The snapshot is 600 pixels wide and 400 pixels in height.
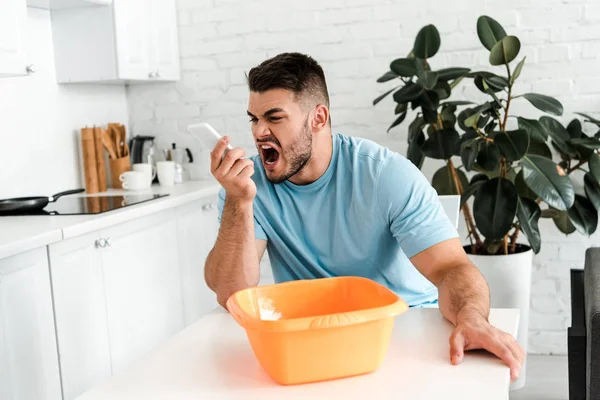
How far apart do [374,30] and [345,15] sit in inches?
6.7

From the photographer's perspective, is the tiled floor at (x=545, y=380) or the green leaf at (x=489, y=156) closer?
the green leaf at (x=489, y=156)

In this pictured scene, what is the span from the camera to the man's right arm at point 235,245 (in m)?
1.82

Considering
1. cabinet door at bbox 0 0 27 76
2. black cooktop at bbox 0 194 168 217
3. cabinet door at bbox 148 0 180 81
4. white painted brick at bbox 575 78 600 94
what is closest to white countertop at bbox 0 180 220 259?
black cooktop at bbox 0 194 168 217

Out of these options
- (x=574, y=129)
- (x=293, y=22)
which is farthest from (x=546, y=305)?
(x=293, y=22)

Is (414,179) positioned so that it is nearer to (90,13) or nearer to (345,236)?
(345,236)

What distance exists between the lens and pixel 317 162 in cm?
202

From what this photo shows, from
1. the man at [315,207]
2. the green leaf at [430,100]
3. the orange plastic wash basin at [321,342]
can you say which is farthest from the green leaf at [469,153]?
the orange plastic wash basin at [321,342]

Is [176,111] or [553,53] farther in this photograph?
[176,111]

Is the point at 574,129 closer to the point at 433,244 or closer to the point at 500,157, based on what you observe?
the point at 500,157

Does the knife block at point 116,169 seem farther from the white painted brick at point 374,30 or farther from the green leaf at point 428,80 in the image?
the green leaf at point 428,80

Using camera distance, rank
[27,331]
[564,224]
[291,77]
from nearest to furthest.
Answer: [291,77] < [27,331] < [564,224]

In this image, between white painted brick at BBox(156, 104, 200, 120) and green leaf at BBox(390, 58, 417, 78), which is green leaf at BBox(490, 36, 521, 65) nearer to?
Answer: green leaf at BBox(390, 58, 417, 78)

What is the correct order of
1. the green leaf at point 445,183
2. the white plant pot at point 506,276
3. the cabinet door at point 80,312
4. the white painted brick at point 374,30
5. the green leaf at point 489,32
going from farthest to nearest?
1. the white painted brick at point 374,30
2. the green leaf at point 445,183
3. the white plant pot at point 506,276
4. the green leaf at point 489,32
5. the cabinet door at point 80,312

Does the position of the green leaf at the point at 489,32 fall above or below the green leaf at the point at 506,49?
above
